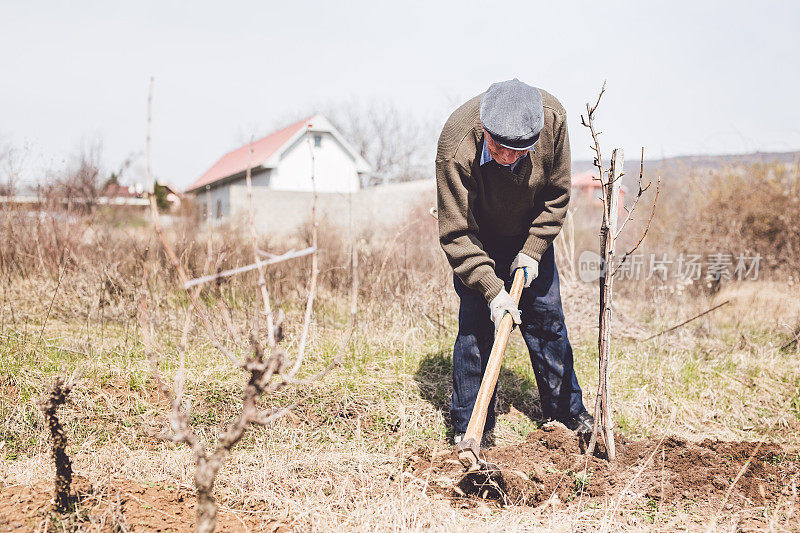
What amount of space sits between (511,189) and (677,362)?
99.6 inches

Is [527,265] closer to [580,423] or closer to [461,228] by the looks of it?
[461,228]

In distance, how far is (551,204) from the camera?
2.96 meters

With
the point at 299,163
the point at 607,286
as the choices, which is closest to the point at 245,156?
the point at 299,163

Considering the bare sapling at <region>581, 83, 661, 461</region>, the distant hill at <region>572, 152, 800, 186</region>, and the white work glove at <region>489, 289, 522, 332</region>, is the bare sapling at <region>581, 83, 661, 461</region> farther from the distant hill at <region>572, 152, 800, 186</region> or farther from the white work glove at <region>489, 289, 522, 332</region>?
the distant hill at <region>572, 152, 800, 186</region>

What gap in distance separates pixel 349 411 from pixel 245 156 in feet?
88.1

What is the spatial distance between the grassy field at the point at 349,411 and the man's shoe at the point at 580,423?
10.8 inches

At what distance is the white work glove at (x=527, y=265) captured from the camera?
2.88m

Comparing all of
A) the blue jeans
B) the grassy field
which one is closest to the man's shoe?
the blue jeans

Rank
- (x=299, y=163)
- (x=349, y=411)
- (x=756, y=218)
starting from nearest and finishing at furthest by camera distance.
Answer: (x=349, y=411)
(x=756, y=218)
(x=299, y=163)

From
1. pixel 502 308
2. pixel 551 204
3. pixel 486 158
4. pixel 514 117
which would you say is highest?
pixel 514 117

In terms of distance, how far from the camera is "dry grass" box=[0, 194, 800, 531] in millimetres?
2348

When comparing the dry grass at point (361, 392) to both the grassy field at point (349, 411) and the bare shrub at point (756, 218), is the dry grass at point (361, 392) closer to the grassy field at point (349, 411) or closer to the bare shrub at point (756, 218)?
the grassy field at point (349, 411)

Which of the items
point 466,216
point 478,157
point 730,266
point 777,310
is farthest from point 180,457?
point 730,266

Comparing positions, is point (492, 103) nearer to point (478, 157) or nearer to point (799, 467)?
point (478, 157)
